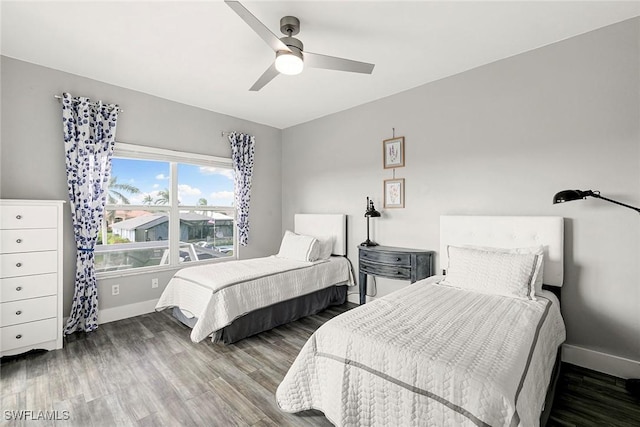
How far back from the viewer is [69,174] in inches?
117

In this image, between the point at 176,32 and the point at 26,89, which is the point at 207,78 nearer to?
the point at 176,32

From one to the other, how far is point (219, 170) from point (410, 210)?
2802mm

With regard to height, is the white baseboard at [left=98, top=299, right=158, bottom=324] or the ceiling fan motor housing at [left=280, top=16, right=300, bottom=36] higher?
the ceiling fan motor housing at [left=280, top=16, right=300, bottom=36]

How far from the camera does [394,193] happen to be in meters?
3.57

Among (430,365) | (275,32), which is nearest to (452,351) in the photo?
(430,365)

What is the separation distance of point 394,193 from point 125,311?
3.49 m

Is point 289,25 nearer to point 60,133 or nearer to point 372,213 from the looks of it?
point 372,213

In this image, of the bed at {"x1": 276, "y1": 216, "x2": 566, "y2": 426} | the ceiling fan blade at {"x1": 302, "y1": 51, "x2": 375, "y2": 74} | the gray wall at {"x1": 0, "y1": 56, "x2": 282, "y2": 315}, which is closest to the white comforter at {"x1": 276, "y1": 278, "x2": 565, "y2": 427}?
the bed at {"x1": 276, "y1": 216, "x2": 566, "y2": 426}

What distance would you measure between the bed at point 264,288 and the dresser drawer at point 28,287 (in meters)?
0.95

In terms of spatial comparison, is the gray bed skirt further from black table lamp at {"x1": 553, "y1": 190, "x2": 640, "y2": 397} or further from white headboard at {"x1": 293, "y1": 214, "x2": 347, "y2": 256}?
black table lamp at {"x1": 553, "y1": 190, "x2": 640, "y2": 397}

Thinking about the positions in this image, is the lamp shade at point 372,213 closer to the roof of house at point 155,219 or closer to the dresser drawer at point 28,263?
the roof of house at point 155,219

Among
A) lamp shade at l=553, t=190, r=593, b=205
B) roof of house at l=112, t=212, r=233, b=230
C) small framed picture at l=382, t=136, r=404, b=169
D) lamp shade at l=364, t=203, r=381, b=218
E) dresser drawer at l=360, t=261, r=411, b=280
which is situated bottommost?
dresser drawer at l=360, t=261, r=411, b=280

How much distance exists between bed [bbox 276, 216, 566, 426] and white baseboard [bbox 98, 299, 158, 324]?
8.43ft

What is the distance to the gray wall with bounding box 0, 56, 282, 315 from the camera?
2.76 m
